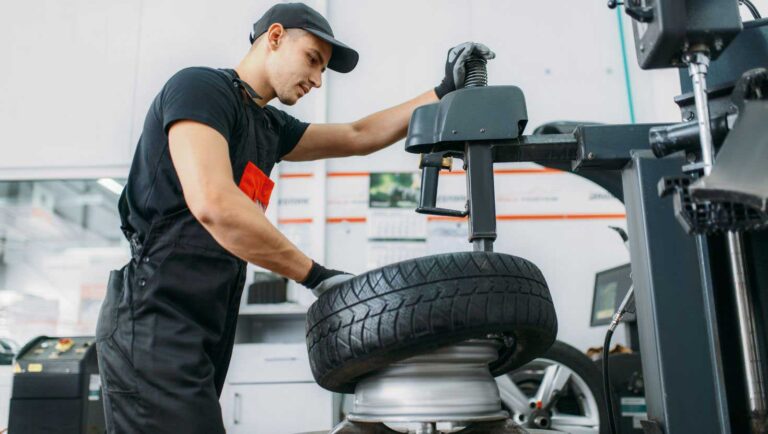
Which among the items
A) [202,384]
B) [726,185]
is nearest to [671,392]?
[726,185]

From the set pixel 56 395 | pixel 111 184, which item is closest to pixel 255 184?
pixel 56 395

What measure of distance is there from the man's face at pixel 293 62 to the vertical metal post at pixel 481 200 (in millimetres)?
460

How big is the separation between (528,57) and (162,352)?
3.09m

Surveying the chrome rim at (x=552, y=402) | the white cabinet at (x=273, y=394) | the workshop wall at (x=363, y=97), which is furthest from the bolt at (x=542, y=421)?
the workshop wall at (x=363, y=97)

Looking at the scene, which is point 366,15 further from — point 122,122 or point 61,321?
point 61,321

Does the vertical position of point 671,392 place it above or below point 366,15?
below

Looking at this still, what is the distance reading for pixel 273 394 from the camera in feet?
9.36

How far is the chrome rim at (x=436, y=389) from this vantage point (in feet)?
3.18

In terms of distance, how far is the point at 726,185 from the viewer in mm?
624

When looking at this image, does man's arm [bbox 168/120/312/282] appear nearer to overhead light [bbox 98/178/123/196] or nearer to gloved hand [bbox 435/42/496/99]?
gloved hand [bbox 435/42/496/99]

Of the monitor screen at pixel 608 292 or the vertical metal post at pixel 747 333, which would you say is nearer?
the vertical metal post at pixel 747 333

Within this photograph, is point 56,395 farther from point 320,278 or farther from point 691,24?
point 691,24

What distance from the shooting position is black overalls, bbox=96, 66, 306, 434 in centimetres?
113

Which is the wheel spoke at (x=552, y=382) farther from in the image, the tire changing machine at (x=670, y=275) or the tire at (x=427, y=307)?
the tire at (x=427, y=307)
